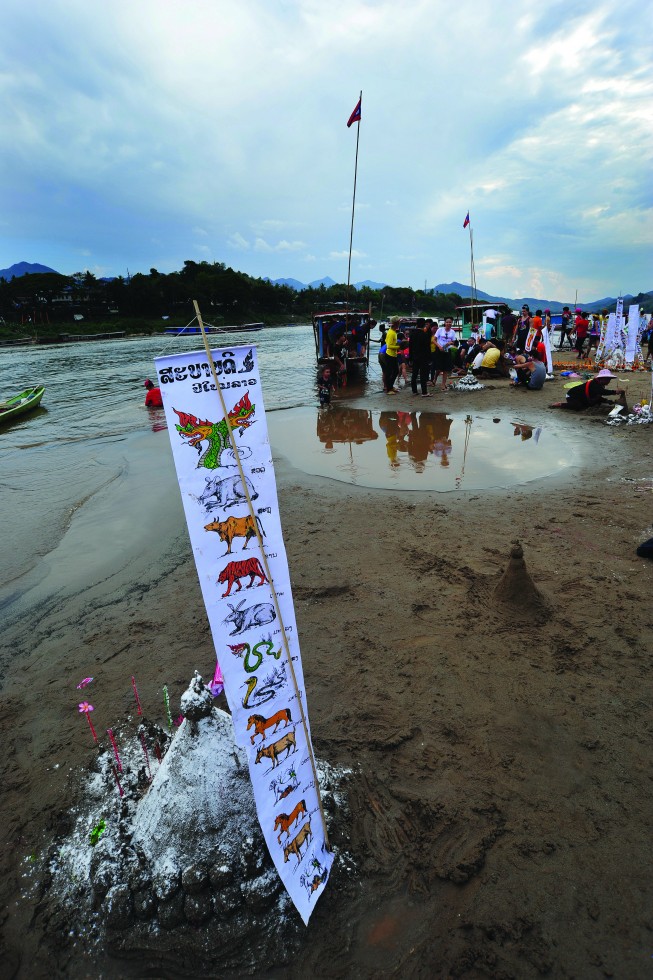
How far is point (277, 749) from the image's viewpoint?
8.56ft

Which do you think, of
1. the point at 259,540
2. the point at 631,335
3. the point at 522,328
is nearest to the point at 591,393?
the point at 631,335

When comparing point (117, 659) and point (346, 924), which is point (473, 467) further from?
point (346, 924)

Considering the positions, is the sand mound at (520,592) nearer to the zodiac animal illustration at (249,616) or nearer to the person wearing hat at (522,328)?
the zodiac animal illustration at (249,616)

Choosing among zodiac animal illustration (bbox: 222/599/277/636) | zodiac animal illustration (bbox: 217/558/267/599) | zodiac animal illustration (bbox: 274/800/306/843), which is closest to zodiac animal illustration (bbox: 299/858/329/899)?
zodiac animal illustration (bbox: 274/800/306/843)

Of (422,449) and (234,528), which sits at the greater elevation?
(234,528)

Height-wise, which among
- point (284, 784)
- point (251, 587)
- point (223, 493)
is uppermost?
point (223, 493)

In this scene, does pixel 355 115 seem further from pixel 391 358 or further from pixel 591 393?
pixel 591 393

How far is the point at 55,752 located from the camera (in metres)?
3.66

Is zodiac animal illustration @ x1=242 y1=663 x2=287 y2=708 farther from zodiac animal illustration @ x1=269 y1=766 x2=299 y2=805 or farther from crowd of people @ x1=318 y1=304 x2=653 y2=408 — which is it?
crowd of people @ x1=318 y1=304 x2=653 y2=408

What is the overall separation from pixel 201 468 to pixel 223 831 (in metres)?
2.23

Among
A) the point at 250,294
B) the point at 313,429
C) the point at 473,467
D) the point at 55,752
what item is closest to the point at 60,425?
the point at 313,429

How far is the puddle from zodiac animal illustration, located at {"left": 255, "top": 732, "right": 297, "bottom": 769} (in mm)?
6063

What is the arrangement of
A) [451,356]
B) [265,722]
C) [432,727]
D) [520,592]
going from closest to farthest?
[265,722] < [432,727] < [520,592] < [451,356]

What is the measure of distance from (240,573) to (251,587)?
10 cm
